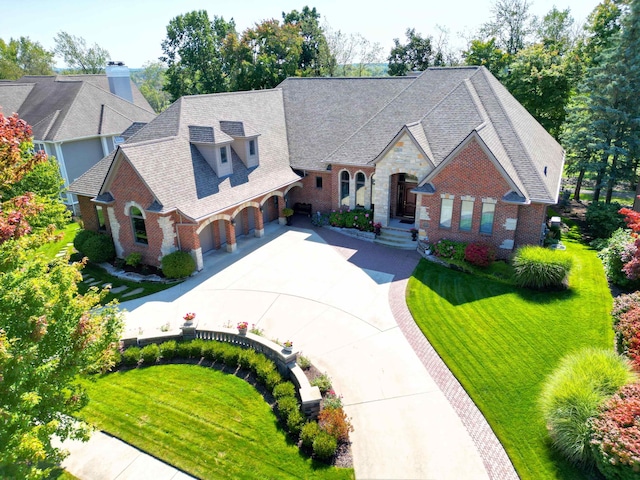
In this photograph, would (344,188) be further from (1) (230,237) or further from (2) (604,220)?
(2) (604,220)

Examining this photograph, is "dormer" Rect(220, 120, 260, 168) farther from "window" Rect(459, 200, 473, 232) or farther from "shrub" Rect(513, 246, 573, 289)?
"shrub" Rect(513, 246, 573, 289)

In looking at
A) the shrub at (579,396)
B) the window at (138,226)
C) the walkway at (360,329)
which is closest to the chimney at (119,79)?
the window at (138,226)

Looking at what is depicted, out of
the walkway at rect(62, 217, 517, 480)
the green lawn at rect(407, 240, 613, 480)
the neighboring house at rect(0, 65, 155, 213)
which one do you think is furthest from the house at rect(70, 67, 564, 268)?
the neighboring house at rect(0, 65, 155, 213)

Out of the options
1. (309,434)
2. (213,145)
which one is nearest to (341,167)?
(213,145)

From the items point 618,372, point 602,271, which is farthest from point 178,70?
point 618,372

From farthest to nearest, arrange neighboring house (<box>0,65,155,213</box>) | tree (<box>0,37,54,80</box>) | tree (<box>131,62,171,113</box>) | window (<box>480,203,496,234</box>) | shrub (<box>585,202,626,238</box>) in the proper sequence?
tree (<box>131,62,171,113</box>) → tree (<box>0,37,54,80</box>) → neighboring house (<box>0,65,155,213</box>) → shrub (<box>585,202,626,238</box>) → window (<box>480,203,496,234</box>)

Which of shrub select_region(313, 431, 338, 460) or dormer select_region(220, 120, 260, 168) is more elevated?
dormer select_region(220, 120, 260, 168)

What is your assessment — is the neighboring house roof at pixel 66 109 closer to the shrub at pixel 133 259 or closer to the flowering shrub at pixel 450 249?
the shrub at pixel 133 259
